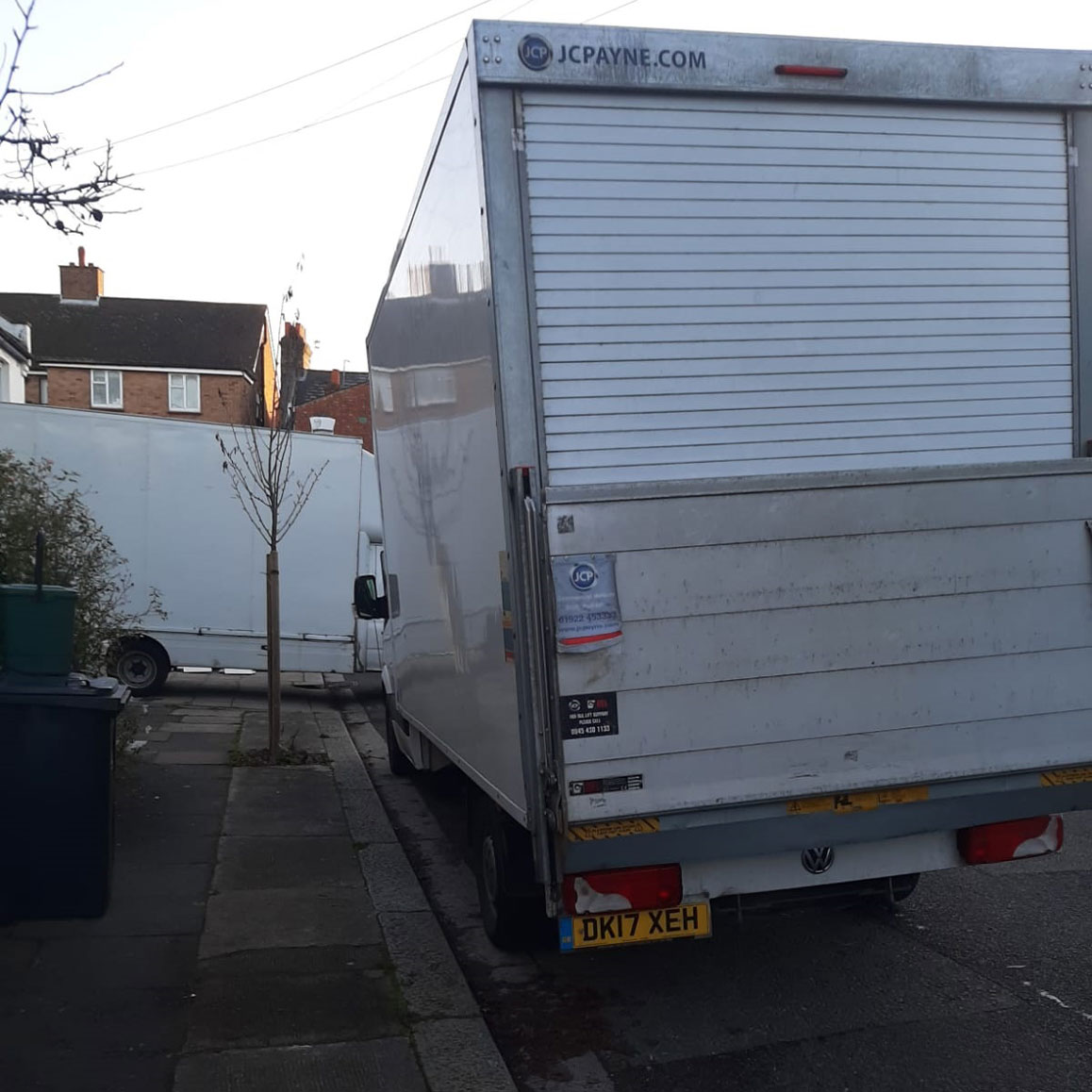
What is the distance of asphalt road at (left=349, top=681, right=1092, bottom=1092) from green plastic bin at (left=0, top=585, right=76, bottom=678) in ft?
7.86

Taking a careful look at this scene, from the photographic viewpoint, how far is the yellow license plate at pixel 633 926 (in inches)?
167

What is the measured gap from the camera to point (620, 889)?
13.7 feet

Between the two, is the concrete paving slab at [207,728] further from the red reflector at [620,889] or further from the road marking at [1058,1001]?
the road marking at [1058,1001]

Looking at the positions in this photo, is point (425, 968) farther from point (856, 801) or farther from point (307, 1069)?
point (856, 801)

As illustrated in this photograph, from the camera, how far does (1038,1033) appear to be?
4.41 m

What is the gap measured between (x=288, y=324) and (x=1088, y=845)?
8.04 m

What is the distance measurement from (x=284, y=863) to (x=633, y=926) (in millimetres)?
3404

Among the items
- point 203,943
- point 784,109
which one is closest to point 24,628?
point 203,943

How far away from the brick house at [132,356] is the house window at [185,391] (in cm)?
3

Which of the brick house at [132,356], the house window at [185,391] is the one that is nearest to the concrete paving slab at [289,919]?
the brick house at [132,356]

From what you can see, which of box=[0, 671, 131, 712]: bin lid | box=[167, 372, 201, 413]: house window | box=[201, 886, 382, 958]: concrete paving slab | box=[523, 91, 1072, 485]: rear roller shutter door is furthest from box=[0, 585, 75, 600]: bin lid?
box=[167, 372, 201, 413]: house window

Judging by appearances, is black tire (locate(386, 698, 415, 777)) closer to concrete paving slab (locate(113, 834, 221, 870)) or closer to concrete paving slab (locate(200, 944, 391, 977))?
concrete paving slab (locate(113, 834, 221, 870))

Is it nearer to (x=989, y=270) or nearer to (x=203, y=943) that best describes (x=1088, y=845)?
(x=989, y=270)

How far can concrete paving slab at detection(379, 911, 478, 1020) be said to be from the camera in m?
4.85
